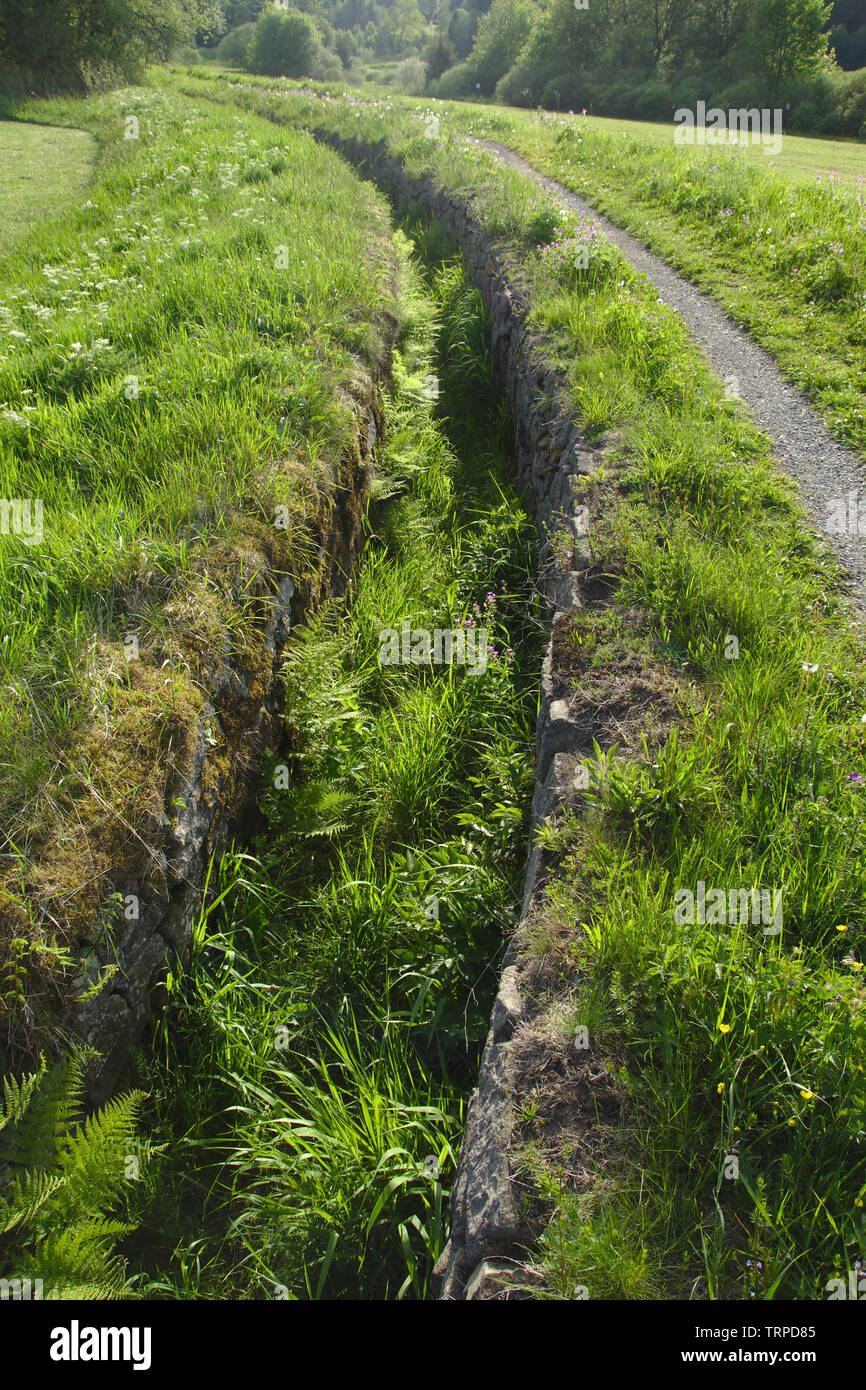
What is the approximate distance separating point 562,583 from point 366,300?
16.2 ft

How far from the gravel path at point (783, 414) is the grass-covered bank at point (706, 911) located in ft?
0.78

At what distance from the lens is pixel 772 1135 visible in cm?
234

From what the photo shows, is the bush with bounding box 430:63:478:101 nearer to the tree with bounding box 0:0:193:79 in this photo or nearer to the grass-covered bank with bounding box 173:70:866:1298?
the tree with bounding box 0:0:193:79

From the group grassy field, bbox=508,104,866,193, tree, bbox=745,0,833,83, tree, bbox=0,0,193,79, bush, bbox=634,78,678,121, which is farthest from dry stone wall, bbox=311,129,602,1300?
tree, bbox=745,0,833,83

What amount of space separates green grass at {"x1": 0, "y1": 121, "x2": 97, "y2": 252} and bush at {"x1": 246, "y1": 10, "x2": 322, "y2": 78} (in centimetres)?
5399

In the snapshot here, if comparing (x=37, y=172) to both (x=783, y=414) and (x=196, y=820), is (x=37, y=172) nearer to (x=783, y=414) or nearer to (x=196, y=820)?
(x=783, y=414)

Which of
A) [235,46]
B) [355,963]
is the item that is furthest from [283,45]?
[355,963]

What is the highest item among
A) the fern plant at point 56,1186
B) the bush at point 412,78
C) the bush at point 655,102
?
the bush at point 412,78

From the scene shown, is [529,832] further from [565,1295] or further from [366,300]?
[366,300]

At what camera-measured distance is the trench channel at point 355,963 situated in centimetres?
280

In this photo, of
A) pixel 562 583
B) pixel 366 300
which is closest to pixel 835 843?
pixel 562 583

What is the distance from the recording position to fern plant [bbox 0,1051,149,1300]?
91.4 inches

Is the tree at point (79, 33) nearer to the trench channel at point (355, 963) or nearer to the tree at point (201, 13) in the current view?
the tree at point (201, 13)

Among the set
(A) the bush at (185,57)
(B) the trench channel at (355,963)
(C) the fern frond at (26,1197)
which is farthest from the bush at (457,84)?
(C) the fern frond at (26,1197)
